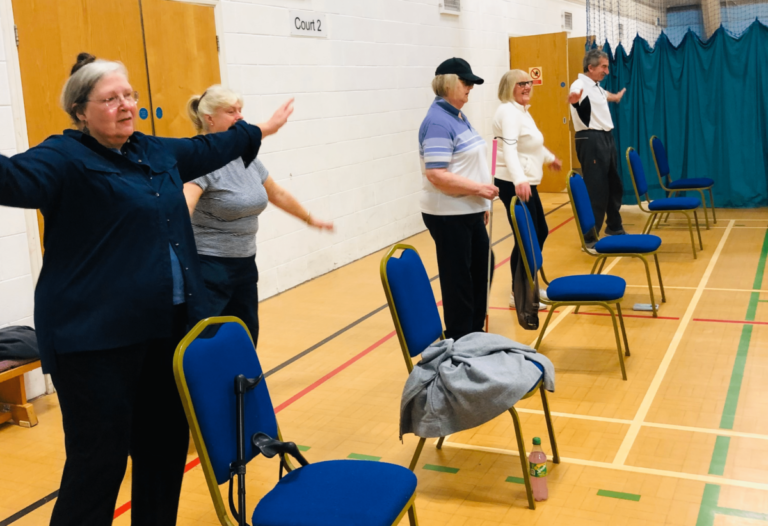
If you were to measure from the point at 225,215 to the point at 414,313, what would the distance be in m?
0.81

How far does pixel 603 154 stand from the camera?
662cm

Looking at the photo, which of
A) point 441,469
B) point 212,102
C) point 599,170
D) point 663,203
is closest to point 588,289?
point 441,469

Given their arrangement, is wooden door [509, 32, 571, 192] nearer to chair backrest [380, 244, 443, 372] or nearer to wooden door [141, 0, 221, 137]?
wooden door [141, 0, 221, 137]

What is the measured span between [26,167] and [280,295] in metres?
4.19

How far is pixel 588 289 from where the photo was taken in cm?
372

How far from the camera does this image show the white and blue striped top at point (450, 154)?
353cm

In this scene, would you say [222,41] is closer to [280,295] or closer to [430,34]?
[280,295]

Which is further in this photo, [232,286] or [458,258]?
[458,258]

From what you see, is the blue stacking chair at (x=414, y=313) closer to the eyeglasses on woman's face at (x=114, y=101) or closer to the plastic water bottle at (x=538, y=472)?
the plastic water bottle at (x=538, y=472)

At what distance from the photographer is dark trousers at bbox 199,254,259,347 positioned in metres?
2.87

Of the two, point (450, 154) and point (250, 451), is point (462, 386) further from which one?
point (450, 154)

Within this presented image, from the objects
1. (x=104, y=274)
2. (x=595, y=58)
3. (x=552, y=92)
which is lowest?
(x=104, y=274)

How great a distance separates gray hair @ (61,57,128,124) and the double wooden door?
92.1 inches

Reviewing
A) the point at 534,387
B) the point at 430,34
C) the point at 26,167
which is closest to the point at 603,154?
the point at 430,34
